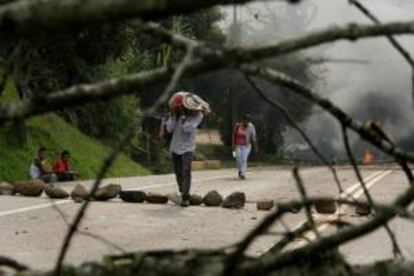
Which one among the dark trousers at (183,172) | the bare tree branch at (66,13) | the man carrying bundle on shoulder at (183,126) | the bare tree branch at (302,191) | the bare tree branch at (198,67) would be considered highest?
the bare tree branch at (66,13)

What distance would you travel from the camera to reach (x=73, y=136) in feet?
97.9

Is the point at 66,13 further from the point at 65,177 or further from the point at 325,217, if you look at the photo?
the point at 65,177

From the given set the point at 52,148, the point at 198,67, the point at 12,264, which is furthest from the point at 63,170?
the point at 198,67

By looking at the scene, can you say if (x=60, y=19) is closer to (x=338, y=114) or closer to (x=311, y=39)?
(x=311, y=39)

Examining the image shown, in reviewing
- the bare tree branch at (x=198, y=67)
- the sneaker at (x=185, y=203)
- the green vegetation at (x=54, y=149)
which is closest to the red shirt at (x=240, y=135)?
the green vegetation at (x=54, y=149)

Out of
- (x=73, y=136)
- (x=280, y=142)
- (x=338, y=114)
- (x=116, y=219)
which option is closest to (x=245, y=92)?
(x=280, y=142)

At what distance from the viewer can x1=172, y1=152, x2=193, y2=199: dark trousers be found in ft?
43.8

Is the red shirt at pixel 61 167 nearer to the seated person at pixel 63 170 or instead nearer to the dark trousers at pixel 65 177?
the seated person at pixel 63 170

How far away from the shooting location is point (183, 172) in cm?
1350

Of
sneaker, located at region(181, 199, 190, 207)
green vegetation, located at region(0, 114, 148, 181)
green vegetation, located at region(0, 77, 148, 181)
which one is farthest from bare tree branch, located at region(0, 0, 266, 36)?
green vegetation, located at region(0, 114, 148, 181)

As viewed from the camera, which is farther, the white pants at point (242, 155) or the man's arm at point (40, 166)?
the white pants at point (242, 155)

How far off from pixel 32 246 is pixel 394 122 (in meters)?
47.5

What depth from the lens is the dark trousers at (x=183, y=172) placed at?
525 inches

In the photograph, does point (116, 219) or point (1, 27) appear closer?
point (1, 27)
